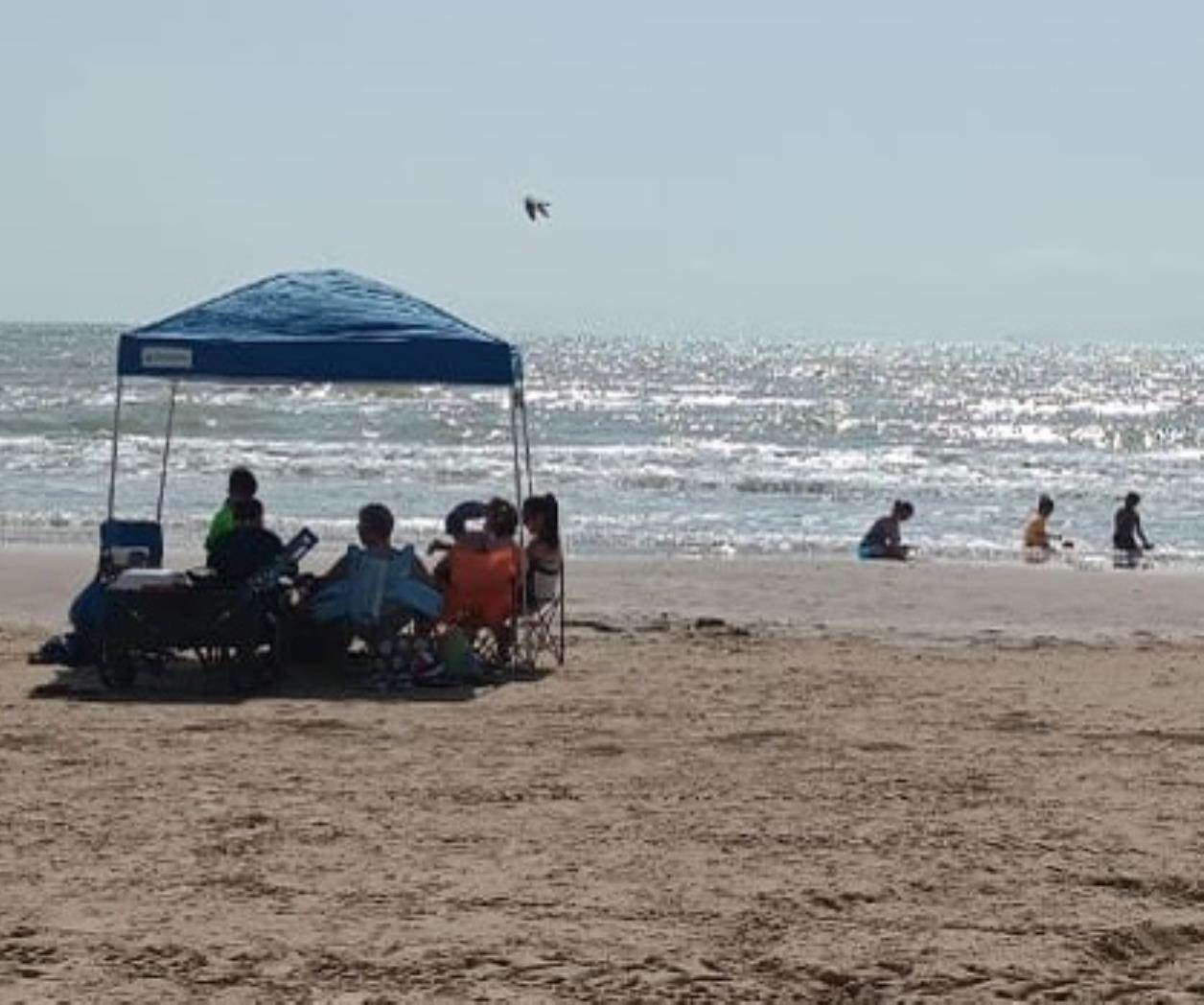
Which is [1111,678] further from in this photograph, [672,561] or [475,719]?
[672,561]

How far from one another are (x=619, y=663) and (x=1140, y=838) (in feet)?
14.3

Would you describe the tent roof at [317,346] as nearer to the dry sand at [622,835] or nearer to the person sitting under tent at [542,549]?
the person sitting under tent at [542,549]

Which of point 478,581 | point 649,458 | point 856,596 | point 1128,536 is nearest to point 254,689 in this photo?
point 478,581

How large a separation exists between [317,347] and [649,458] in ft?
95.3

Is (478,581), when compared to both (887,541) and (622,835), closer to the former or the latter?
(622,835)

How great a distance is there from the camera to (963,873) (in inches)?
240

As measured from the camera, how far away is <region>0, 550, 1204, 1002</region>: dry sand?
515cm

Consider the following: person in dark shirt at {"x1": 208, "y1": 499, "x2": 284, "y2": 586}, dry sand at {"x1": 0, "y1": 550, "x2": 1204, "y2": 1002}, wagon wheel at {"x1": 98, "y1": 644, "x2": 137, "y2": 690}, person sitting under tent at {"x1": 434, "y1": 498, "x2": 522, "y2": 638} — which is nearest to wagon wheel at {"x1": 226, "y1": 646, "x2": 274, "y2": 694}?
dry sand at {"x1": 0, "y1": 550, "x2": 1204, "y2": 1002}

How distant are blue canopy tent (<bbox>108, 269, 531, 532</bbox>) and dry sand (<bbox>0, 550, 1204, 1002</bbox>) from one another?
145 cm

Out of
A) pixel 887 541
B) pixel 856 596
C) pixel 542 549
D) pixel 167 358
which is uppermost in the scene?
pixel 167 358

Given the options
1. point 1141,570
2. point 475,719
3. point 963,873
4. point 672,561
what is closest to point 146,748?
point 475,719

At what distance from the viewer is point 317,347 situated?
998 cm

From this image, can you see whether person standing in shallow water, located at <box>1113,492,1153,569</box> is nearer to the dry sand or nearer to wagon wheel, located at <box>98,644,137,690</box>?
the dry sand

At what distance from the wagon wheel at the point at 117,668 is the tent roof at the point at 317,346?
136cm
